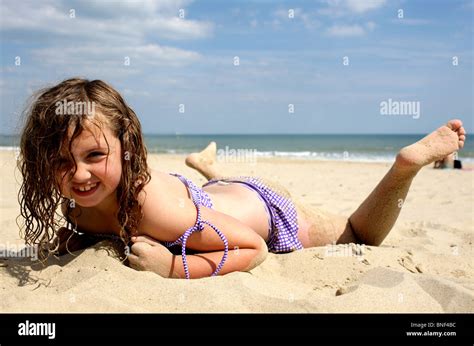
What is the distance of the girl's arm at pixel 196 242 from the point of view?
8.60 ft

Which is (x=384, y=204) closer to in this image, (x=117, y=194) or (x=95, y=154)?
(x=117, y=194)

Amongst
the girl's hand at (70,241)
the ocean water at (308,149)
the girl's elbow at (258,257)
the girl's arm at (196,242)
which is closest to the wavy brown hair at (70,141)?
the girl's arm at (196,242)

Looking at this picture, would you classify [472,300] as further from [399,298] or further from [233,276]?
[233,276]

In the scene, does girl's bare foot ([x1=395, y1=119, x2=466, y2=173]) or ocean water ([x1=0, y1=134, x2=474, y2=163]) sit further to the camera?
ocean water ([x1=0, y1=134, x2=474, y2=163])

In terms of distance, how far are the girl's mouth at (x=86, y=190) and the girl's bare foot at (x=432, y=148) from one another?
188cm

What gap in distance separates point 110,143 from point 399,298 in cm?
148

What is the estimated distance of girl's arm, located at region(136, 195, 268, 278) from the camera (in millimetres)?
2621

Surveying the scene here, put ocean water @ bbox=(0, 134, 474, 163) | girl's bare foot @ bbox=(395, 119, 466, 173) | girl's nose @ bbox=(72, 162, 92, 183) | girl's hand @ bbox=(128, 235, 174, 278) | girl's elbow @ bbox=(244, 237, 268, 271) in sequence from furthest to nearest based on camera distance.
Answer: ocean water @ bbox=(0, 134, 474, 163)
girl's bare foot @ bbox=(395, 119, 466, 173)
girl's elbow @ bbox=(244, 237, 268, 271)
girl's hand @ bbox=(128, 235, 174, 278)
girl's nose @ bbox=(72, 162, 92, 183)

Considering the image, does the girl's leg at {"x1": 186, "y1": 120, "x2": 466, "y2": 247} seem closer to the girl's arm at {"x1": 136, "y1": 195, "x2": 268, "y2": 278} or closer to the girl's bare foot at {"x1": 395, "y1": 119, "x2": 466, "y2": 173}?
the girl's bare foot at {"x1": 395, "y1": 119, "x2": 466, "y2": 173}

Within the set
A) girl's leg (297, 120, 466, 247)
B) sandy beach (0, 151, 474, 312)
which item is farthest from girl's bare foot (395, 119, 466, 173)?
sandy beach (0, 151, 474, 312)

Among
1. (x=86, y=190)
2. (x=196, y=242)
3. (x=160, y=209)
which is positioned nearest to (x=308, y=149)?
(x=196, y=242)

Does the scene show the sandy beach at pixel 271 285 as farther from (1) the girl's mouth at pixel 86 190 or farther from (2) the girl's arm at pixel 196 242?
(1) the girl's mouth at pixel 86 190
